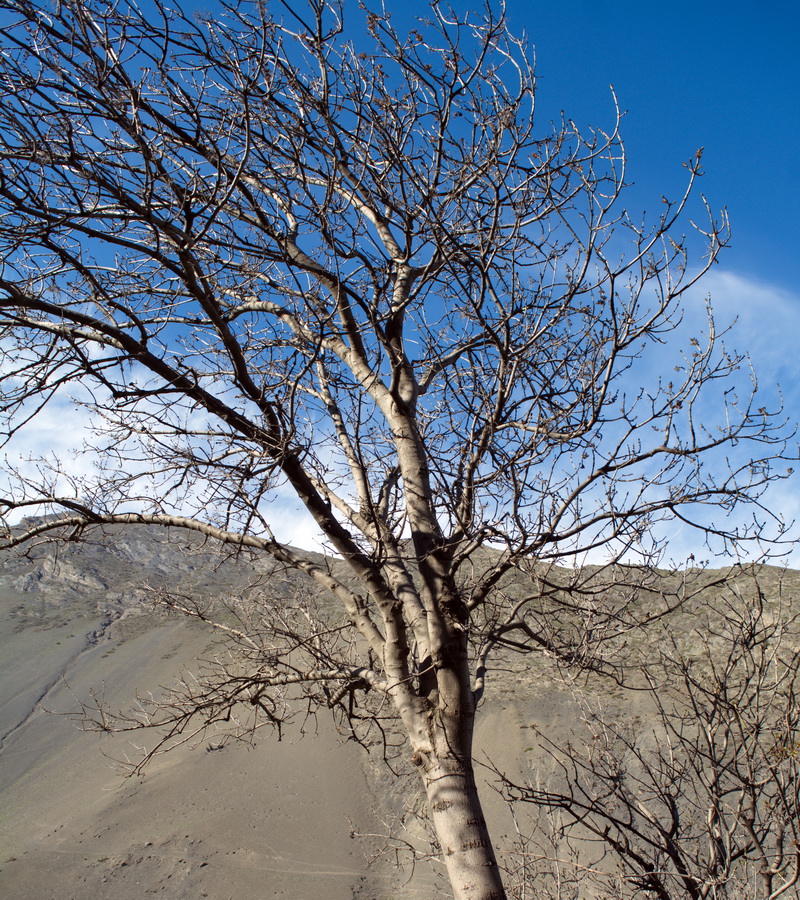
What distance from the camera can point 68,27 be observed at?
3070mm

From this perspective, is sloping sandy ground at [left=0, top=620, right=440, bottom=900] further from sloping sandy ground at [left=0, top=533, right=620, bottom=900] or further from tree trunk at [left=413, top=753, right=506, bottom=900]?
tree trunk at [left=413, top=753, right=506, bottom=900]

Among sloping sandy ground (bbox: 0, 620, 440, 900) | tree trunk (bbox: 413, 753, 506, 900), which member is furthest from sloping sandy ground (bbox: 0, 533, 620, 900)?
tree trunk (bbox: 413, 753, 506, 900)

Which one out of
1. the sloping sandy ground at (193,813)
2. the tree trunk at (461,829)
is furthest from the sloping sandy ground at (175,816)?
the tree trunk at (461,829)

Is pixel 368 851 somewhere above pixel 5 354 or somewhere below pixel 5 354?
below

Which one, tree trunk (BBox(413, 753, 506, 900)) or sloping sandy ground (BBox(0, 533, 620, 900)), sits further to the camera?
sloping sandy ground (BBox(0, 533, 620, 900))

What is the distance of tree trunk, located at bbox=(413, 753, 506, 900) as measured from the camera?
3239mm

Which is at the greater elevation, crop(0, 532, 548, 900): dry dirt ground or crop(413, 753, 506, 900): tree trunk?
crop(413, 753, 506, 900): tree trunk

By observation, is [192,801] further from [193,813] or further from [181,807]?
[193,813]

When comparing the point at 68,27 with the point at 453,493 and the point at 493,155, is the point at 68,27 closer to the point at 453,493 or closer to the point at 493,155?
the point at 493,155

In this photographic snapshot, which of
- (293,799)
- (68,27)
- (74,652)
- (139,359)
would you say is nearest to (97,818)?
(293,799)

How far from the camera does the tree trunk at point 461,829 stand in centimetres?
324

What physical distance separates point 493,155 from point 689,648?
1183 cm

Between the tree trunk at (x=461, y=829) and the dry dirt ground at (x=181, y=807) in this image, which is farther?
the dry dirt ground at (x=181, y=807)

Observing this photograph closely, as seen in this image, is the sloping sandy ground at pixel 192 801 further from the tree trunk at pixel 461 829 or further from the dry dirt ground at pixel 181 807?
the tree trunk at pixel 461 829
